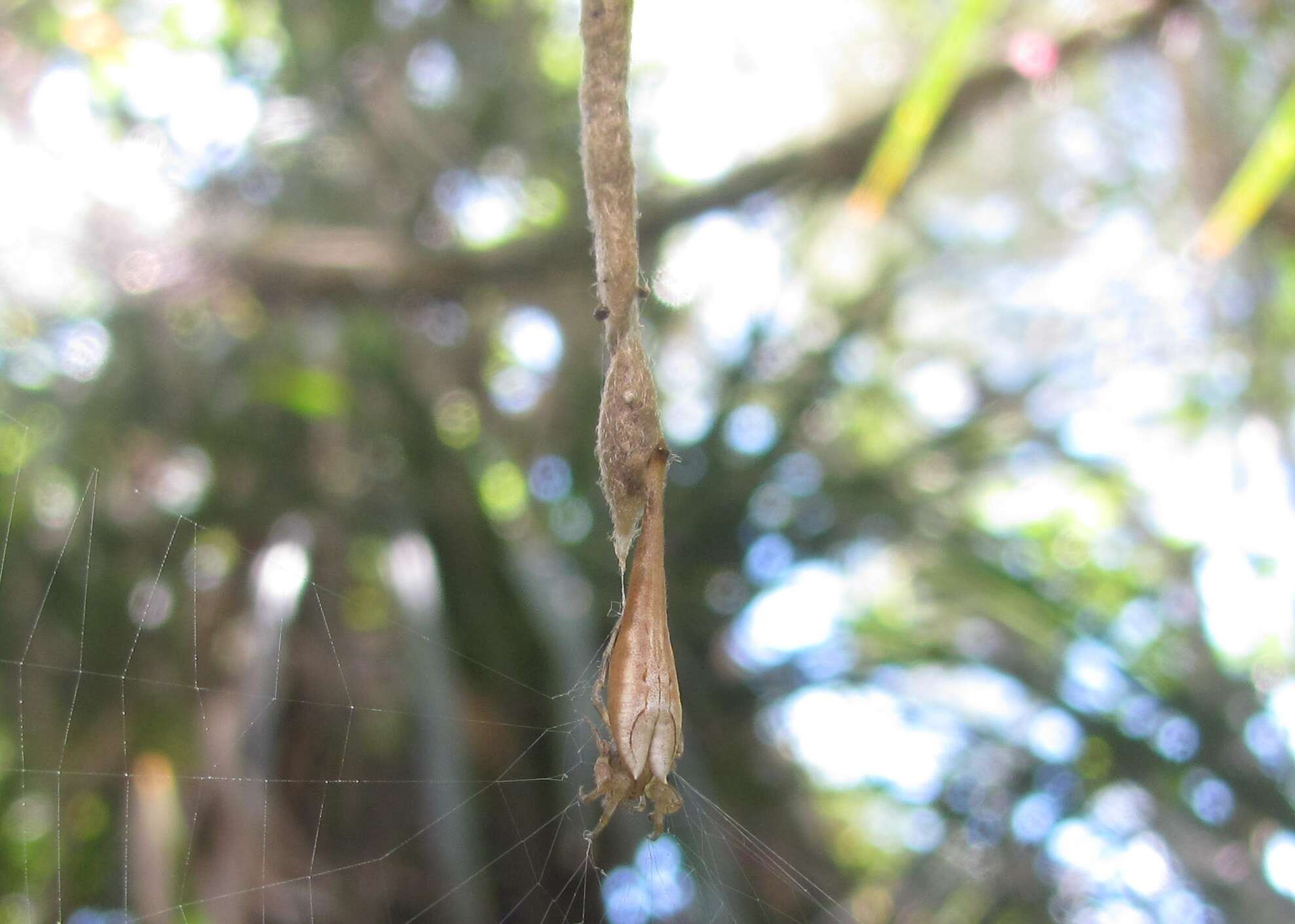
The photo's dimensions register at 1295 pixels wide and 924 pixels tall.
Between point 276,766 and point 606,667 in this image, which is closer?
Answer: point 606,667

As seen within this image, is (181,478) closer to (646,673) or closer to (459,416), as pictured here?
(459,416)

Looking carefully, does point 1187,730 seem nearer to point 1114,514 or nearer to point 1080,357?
point 1114,514

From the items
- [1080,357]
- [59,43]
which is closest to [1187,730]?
[1080,357]

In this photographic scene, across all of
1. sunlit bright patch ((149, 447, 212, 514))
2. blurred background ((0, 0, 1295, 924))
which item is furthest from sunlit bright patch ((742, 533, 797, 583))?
sunlit bright patch ((149, 447, 212, 514))

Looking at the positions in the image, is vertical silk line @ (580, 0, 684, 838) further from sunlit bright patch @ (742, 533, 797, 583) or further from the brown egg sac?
sunlit bright patch @ (742, 533, 797, 583)

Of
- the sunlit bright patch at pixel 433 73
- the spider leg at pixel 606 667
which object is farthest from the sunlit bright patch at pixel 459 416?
the spider leg at pixel 606 667

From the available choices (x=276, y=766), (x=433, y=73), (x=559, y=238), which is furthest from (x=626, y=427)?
(x=433, y=73)
